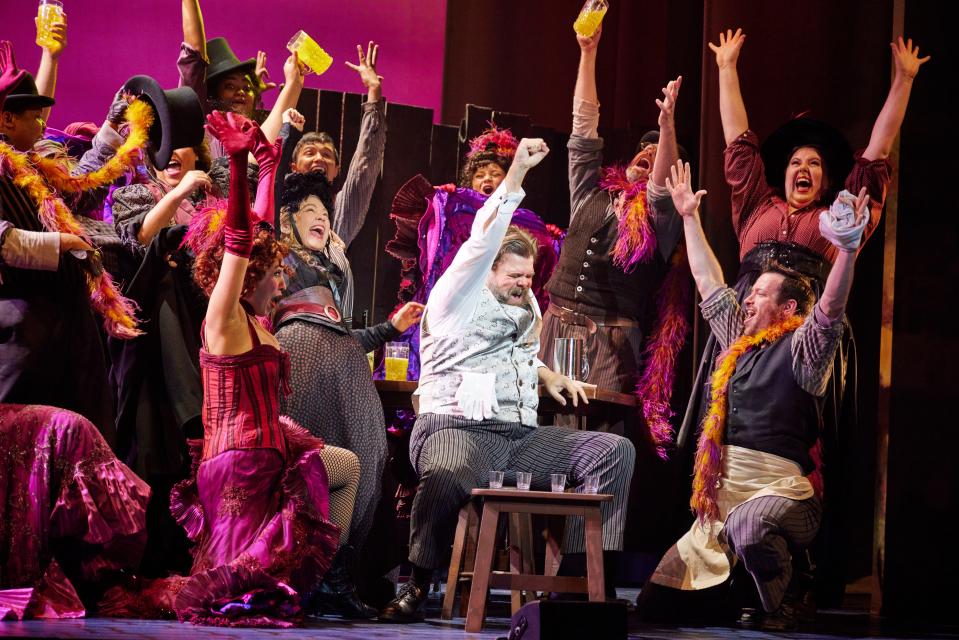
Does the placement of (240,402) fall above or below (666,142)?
below

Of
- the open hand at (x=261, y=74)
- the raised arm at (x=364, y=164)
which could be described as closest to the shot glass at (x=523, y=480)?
the raised arm at (x=364, y=164)

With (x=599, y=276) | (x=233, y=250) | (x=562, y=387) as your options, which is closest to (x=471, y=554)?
(x=562, y=387)

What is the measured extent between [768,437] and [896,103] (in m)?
1.66

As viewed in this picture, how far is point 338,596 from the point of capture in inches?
173

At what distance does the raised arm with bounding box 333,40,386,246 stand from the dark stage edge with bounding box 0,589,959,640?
1904 millimetres

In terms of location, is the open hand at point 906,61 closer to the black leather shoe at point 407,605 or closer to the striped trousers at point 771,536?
the striped trousers at point 771,536

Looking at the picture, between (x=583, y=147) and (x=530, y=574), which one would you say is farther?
(x=583, y=147)

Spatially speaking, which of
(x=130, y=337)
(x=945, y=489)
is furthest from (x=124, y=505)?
(x=945, y=489)

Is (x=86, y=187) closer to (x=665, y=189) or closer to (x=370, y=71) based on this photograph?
(x=370, y=71)

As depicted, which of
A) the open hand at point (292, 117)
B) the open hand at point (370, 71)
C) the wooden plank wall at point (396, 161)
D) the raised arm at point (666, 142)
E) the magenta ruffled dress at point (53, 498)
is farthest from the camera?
the wooden plank wall at point (396, 161)

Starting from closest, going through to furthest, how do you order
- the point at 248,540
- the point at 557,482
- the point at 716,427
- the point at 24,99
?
1. the point at 248,540
2. the point at 24,99
3. the point at 557,482
4. the point at 716,427

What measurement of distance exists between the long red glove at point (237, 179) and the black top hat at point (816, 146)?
2673 mm

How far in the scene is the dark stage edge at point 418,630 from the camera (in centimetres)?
339

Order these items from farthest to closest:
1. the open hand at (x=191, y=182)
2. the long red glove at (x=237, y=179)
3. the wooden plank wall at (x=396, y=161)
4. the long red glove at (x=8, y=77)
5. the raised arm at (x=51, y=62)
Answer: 1. the wooden plank wall at (x=396, y=161)
2. the raised arm at (x=51, y=62)
3. the open hand at (x=191, y=182)
4. the long red glove at (x=8, y=77)
5. the long red glove at (x=237, y=179)
